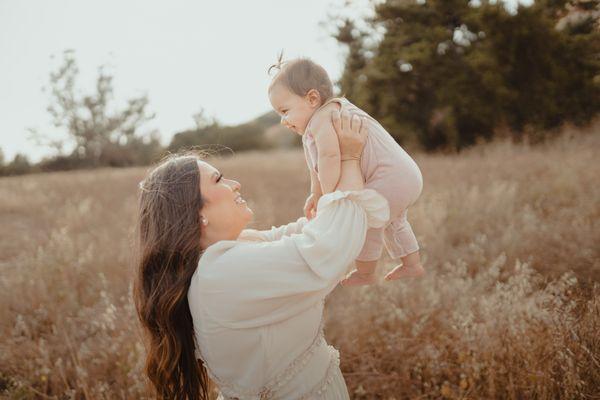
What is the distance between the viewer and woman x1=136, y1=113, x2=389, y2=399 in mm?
1427

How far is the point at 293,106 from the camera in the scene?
184cm

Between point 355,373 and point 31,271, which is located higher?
point 31,271

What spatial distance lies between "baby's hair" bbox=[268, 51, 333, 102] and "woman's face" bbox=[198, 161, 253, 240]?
534 millimetres

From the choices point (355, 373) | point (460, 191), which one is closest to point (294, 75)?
Result: point (355, 373)

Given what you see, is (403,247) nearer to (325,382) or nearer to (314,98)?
(325,382)

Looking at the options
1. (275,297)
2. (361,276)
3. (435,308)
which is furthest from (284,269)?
(435,308)

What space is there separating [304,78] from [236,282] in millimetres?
963

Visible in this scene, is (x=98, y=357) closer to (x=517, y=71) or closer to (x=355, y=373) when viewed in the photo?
(x=355, y=373)

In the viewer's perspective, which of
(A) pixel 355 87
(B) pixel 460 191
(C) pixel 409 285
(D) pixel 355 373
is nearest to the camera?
(D) pixel 355 373

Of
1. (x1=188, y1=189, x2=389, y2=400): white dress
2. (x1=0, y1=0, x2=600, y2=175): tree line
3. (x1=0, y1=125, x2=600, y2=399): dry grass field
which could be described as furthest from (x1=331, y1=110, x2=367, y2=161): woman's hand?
(x1=0, y1=0, x2=600, y2=175): tree line

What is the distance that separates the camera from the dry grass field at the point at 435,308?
2330 millimetres

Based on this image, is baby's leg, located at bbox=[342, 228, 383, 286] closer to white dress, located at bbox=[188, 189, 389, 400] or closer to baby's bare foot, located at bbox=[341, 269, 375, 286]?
baby's bare foot, located at bbox=[341, 269, 375, 286]

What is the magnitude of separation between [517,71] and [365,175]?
12.9 m

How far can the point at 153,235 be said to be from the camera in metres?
1.65
